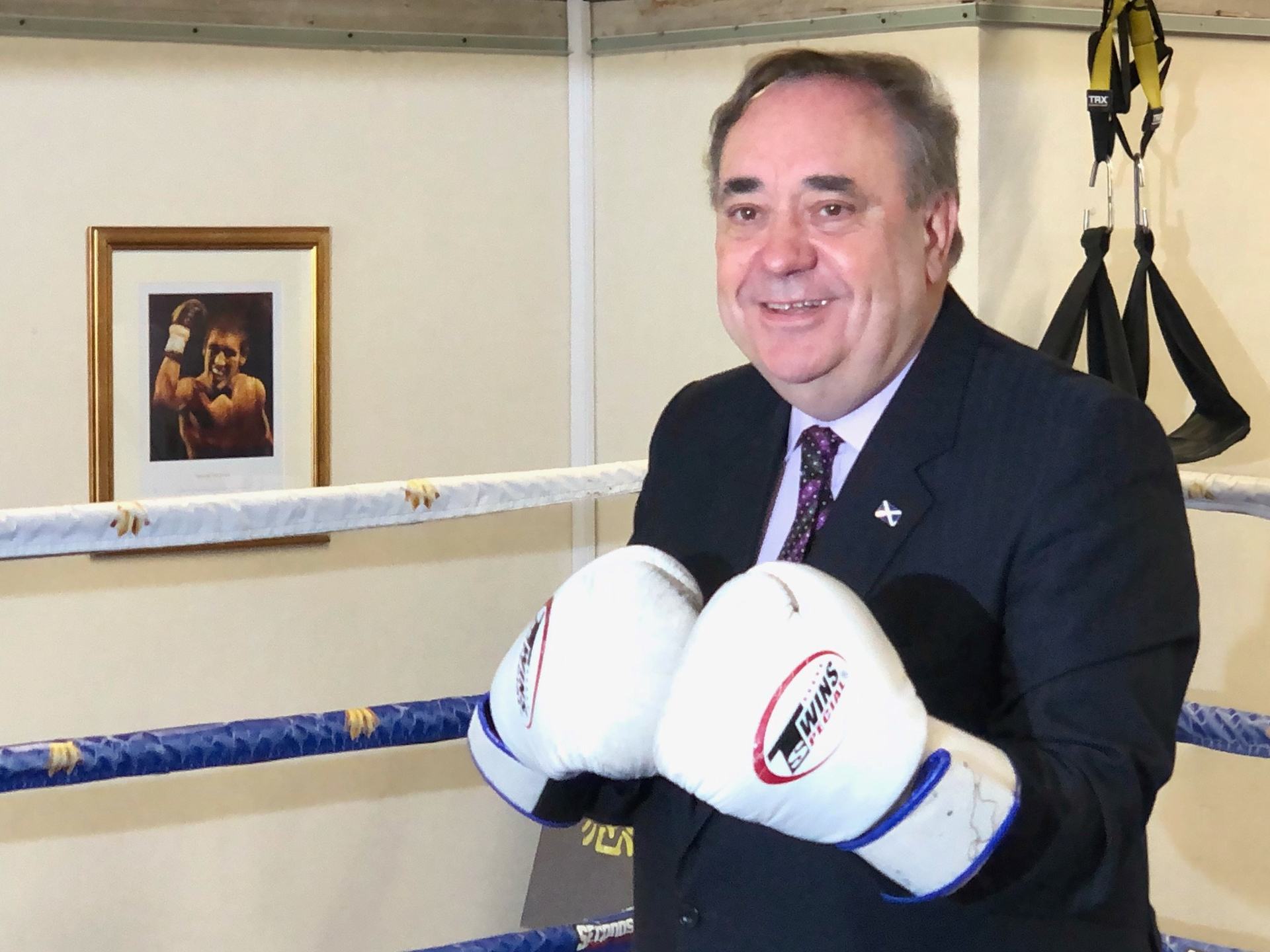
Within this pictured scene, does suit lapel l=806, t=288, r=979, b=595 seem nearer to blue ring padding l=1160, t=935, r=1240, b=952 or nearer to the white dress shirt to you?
the white dress shirt

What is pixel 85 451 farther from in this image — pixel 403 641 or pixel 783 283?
pixel 783 283

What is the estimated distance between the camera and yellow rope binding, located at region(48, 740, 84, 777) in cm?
147

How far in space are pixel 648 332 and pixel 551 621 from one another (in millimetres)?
1871

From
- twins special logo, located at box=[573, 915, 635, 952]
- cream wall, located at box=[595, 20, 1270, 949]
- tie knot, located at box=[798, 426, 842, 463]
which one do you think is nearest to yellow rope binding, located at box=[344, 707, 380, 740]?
twins special logo, located at box=[573, 915, 635, 952]

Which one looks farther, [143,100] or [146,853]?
[146,853]

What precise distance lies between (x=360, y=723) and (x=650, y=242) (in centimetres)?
151

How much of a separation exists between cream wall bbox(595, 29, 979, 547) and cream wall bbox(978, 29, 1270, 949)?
1.26ft

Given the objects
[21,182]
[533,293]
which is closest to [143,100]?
[21,182]

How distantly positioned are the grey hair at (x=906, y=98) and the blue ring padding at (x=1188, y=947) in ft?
3.14

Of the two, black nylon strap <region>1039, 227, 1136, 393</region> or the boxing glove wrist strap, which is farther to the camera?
the boxing glove wrist strap

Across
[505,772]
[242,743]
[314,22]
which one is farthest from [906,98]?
[314,22]

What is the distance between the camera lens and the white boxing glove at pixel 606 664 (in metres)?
1.04

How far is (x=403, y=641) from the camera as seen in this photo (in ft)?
9.69

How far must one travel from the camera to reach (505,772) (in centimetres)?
122
